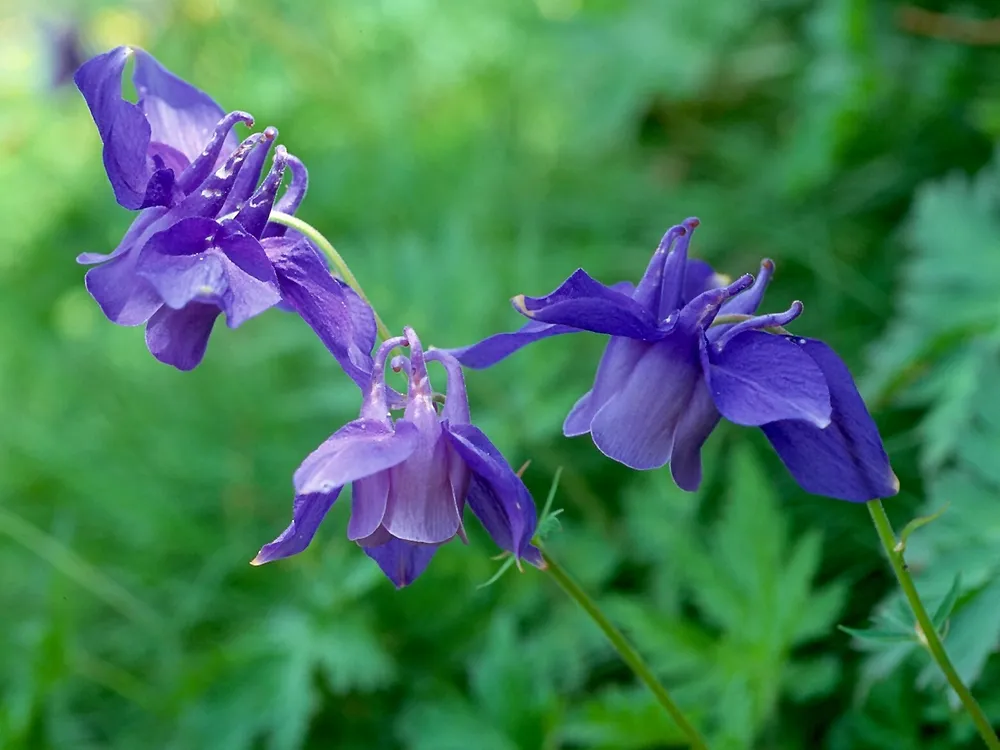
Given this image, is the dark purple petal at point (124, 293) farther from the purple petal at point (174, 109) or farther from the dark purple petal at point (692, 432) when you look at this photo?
the dark purple petal at point (692, 432)

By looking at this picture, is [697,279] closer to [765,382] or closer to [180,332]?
[765,382]

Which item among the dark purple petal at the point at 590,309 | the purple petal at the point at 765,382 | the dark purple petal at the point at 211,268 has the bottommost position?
the purple petal at the point at 765,382

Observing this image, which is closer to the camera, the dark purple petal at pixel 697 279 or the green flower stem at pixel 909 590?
the green flower stem at pixel 909 590

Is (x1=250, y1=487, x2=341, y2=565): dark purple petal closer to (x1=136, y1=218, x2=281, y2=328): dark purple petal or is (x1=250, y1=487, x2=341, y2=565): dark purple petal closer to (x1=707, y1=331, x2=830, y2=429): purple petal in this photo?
(x1=136, y1=218, x2=281, y2=328): dark purple petal

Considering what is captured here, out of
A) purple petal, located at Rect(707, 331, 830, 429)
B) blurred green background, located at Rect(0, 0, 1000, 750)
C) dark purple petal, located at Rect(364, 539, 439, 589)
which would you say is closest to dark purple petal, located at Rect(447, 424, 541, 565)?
dark purple petal, located at Rect(364, 539, 439, 589)

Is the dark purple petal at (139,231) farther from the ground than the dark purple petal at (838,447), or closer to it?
farther from the ground

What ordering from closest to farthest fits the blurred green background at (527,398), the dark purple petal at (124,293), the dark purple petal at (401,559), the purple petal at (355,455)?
the purple petal at (355,455), the dark purple petal at (124,293), the dark purple petal at (401,559), the blurred green background at (527,398)

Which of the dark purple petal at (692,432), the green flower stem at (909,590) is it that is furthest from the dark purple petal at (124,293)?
the green flower stem at (909,590)

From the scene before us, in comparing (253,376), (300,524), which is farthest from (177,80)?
(253,376)
